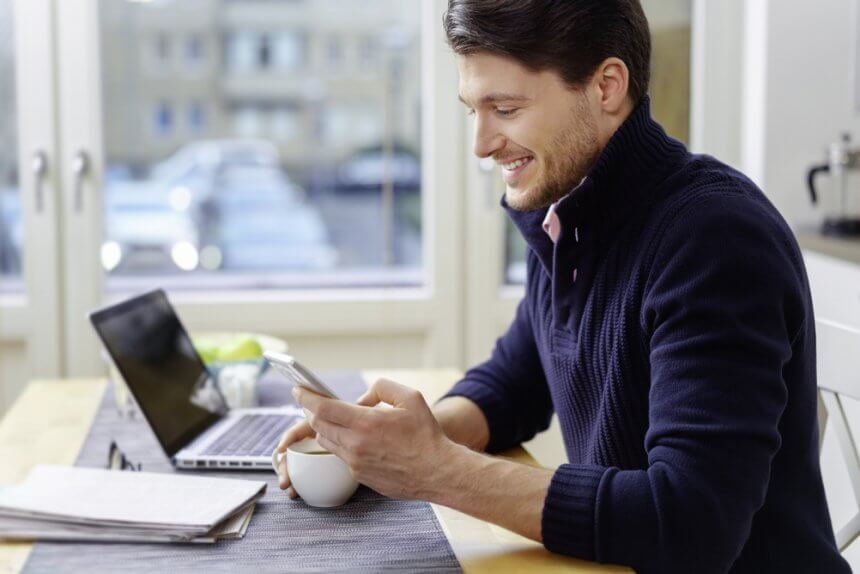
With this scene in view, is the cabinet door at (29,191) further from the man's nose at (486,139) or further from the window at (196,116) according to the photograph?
the man's nose at (486,139)

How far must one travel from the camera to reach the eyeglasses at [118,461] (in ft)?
4.62

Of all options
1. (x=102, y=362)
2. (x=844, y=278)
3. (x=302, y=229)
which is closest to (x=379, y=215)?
(x=302, y=229)

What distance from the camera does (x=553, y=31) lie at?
1314mm

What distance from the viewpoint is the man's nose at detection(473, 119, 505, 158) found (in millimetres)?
1407

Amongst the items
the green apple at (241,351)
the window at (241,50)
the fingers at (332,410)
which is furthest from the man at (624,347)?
the window at (241,50)

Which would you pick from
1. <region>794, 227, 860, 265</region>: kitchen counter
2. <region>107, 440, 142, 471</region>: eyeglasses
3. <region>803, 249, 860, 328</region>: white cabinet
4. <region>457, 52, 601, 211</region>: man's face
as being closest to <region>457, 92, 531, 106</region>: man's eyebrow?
<region>457, 52, 601, 211</region>: man's face

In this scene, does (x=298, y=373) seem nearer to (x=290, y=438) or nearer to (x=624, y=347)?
(x=290, y=438)

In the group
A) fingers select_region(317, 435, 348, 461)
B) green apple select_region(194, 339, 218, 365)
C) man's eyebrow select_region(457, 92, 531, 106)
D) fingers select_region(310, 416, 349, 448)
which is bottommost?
green apple select_region(194, 339, 218, 365)

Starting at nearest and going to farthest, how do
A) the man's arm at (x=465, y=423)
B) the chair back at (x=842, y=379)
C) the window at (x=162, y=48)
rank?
the chair back at (x=842, y=379) → the man's arm at (x=465, y=423) → the window at (x=162, y=48)

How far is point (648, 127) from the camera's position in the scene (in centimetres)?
138

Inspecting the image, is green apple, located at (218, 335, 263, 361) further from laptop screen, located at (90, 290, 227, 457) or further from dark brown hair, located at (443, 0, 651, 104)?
dark brown hair, located at (443, 0, 651, 104)

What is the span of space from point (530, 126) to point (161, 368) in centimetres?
63

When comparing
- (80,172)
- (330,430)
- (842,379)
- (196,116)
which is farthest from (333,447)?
Answer: (196,116)

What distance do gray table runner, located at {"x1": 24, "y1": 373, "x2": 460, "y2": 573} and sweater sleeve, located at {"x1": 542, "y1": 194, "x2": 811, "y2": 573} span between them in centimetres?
15
